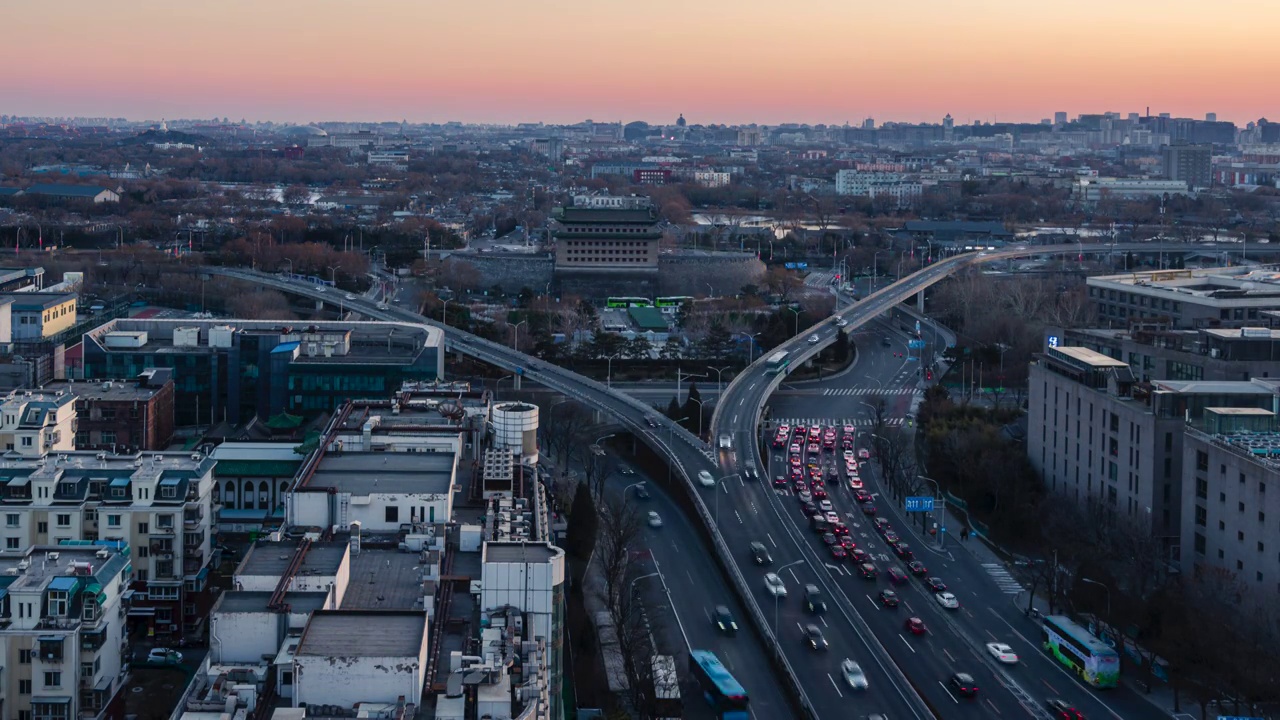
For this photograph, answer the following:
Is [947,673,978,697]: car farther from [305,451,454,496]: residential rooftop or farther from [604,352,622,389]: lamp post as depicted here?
[604,352,622,389]: lamp post

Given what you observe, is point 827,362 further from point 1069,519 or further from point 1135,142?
point 1135,142

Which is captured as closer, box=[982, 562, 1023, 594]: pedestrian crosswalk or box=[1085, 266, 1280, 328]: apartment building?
box=[982, 562, 1023, 594]: pedestrian crosswalk

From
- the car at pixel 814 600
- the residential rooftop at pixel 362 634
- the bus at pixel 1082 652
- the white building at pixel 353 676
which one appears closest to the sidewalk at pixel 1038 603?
the bus at pixel 1082 652

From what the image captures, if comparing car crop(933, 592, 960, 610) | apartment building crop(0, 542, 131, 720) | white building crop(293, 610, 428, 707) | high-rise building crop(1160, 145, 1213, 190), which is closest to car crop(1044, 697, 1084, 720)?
car crop(933, 592, 960, 610)

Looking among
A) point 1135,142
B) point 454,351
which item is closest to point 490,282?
point 454,351

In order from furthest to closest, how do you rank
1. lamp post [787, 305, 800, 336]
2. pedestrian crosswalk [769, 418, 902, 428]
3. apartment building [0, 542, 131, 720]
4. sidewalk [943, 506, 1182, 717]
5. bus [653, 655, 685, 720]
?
1. lamp post [787, 305, 800, 336]
2. pedestrian crosswalk [769, 418, 902, 428]
3. sidewalk [943, 506, 1182, 717]
4. bus [653, 655, 685, 720]
5. apartment building [0, 542, 131, 720]
